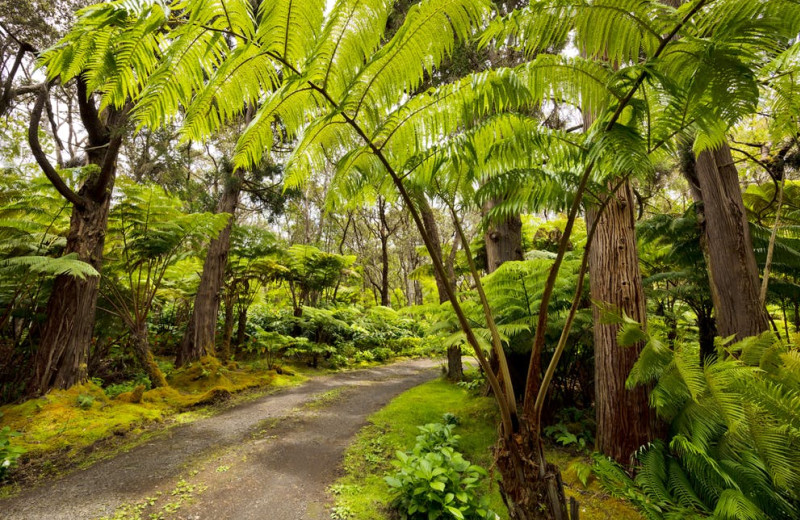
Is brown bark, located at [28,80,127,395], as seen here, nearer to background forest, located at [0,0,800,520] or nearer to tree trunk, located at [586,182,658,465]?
background forest, located at [0,0,800,520]

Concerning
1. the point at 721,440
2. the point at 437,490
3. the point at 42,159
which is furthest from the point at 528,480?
the point at 42,159

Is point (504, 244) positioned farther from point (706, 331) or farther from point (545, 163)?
point (545, 163)

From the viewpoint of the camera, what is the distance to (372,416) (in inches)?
161

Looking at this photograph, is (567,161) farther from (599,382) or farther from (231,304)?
(231,304)

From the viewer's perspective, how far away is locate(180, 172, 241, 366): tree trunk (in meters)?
6.12

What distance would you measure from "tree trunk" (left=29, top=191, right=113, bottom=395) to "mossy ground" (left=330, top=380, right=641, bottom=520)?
11.4 ft

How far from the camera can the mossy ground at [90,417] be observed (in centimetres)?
275

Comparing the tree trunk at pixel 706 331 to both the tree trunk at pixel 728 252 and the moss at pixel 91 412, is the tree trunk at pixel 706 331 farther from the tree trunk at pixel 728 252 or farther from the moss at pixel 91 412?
the moss at pixel 91 412

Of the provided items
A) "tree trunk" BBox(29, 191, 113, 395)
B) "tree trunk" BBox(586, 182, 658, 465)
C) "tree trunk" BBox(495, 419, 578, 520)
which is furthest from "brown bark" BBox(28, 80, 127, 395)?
"tree trunk" BBox(586, 182, 658, 465)

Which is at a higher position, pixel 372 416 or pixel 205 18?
pixel 205 18

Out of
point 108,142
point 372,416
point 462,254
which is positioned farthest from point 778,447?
point 108,142

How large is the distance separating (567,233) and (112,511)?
3029 millimetres

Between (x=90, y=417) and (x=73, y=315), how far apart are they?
1.29m

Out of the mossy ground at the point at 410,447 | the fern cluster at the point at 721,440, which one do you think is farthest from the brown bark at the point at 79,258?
the fern cluster at the point at 721,440
